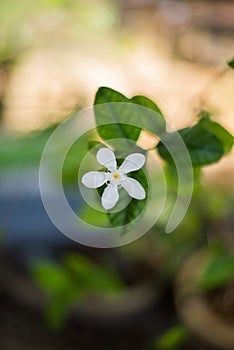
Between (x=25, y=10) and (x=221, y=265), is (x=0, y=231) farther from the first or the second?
(x=25, y=10)

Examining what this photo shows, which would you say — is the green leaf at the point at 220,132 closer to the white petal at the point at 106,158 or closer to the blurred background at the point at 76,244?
the white petal at the point at 106,158

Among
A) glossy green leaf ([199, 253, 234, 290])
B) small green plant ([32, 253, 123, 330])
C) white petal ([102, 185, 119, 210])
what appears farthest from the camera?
small green plant ([32, 253, 123, 330])

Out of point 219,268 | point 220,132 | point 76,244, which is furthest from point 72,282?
Answer: point 76,244

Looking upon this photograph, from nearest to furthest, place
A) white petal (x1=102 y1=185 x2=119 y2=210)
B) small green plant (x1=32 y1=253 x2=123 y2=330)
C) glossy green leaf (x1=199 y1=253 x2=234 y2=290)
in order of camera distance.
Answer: white petal (x1=102 y1=185 x2=119 y2=210) → glossy green leaf (x1=199 y1=253 x2=234 y2=290) → small green plant (x1=32 y1=253 x2=123 y2=330)

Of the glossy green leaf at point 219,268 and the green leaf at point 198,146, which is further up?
the glossy green leaf at point 219,268

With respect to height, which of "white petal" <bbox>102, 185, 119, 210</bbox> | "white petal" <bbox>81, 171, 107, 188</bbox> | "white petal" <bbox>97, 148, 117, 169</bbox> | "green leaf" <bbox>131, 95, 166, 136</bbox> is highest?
"green leaf" <bbox>131, 95, 166, 136</bbox>

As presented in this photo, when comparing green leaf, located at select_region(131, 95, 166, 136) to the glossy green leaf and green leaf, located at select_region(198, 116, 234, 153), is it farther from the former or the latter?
the glossy green leaf

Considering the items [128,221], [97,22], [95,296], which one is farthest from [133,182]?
[97,22]

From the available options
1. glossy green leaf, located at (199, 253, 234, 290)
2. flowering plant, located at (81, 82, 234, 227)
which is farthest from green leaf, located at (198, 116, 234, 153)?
glossy green leaf, located at (199, 253, 234, 290)

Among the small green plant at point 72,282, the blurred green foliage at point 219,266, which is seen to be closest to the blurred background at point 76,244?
the small green plant at point 72,282
